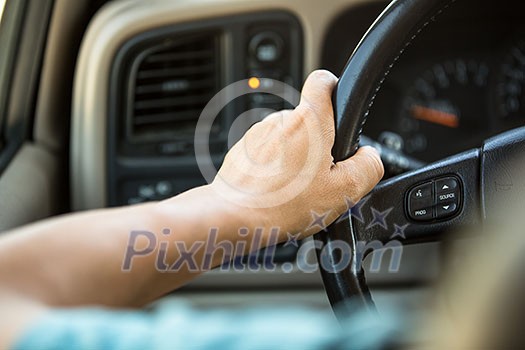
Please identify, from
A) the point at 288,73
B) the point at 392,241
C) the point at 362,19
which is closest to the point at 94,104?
the point at 288,73

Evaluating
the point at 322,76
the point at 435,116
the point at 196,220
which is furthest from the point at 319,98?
the point at 435,116

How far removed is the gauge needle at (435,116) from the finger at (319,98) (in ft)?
4.34

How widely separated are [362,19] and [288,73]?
20cm

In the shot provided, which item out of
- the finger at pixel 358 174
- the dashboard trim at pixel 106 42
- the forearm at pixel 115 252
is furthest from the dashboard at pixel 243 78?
the forearm at pixel 115 252

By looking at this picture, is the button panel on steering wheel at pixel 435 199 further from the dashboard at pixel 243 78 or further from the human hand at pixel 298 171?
the dashboard at pixel 243 78

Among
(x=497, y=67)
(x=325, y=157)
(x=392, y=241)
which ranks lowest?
(x=392, y=241)

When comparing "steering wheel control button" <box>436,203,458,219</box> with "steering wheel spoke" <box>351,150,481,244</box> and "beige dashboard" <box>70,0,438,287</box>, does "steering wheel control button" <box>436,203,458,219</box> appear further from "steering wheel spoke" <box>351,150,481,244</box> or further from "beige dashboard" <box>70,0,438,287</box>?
"beige dashboard" <box>70,0,438,287</box>

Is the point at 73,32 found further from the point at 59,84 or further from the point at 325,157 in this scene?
the point at 325,157

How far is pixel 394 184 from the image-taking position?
1202mm

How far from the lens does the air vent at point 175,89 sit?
2291 millimetres

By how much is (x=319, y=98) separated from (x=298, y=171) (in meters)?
0.12

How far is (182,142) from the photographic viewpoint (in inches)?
91.7

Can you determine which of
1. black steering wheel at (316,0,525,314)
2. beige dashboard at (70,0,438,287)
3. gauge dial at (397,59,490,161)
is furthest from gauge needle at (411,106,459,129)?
black steering wheel at (316,0,525,314)

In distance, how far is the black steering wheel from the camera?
1.15 m
